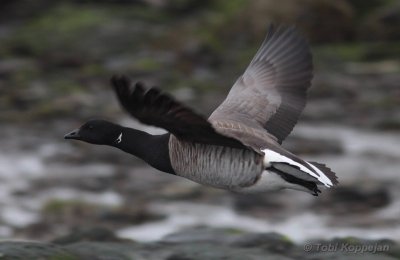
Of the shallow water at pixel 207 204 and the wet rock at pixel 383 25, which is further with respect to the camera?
the wet rock at pixel 383 25

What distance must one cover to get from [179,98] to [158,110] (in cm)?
1255

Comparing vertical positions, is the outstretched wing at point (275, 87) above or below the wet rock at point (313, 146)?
below

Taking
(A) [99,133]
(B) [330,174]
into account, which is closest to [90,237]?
(A) [99,133]

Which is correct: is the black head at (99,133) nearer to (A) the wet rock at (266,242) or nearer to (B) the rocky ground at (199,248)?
(B) the rocky ground at (199,248)

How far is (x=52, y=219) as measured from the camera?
555 inches

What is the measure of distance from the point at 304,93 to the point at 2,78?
42.8ft

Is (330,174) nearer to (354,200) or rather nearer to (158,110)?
(158,110)

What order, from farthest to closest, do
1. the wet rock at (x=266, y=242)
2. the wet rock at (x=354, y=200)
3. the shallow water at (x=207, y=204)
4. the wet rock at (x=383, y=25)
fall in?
1. the wet rock at (x=383, y=25)
2. the wet rock at (x=354, y=200)
3. the shallow water at (x=207, y=204)
4. the wet rock at (x=266, y=242)

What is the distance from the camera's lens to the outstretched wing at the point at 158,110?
6.95 m

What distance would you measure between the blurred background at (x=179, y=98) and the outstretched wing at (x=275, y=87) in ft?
6.42

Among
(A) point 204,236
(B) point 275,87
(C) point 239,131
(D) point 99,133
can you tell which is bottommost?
(A) point 204,236

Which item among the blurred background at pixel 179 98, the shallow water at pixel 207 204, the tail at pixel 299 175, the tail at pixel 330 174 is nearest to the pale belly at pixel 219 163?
the tail at pixel 299 175

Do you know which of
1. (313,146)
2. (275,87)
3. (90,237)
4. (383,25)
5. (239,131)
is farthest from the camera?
(383,25)

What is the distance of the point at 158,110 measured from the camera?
723 cm
